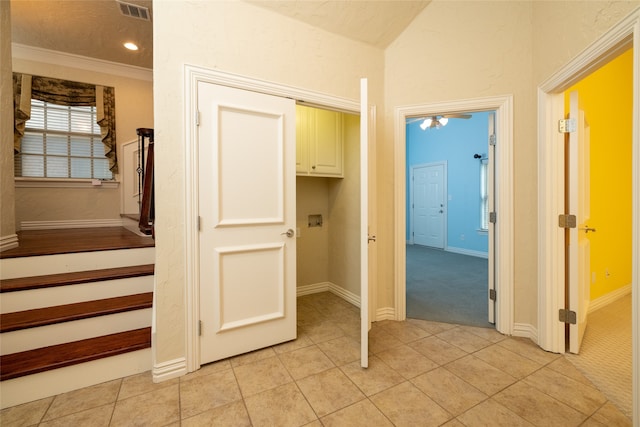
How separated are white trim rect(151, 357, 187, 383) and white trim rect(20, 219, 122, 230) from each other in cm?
365

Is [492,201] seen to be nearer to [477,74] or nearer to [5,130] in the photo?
[477,74]

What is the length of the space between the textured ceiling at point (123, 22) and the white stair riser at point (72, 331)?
241cm

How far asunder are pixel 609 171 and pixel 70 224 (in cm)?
695

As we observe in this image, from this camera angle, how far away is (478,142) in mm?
5586

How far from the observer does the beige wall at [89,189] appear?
12.8 ft

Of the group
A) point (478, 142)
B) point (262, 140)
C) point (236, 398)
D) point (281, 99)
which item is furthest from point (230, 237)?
point (478, 142)

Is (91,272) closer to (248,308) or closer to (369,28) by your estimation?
(248,308)

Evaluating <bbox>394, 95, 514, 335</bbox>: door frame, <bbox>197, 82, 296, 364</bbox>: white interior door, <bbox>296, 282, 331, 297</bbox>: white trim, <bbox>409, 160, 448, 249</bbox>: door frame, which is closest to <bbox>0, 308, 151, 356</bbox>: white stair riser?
<bbox>197, 82, 296, 364</bbox>: white interior door

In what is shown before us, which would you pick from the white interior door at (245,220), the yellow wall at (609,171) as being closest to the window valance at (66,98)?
the white interior door at (245,220)

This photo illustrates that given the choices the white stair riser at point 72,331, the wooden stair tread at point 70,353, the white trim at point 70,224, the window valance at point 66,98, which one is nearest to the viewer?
the wooden stair tread at point 70,353

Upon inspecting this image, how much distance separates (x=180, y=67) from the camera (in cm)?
169

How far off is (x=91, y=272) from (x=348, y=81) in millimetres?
2637

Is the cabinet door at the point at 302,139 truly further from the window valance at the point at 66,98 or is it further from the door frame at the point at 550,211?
the window valance at the point at 66,98

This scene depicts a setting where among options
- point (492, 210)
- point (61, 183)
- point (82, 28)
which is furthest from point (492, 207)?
point (61, 183)
